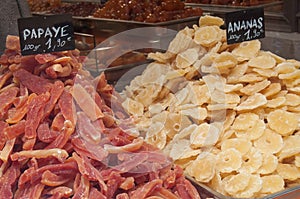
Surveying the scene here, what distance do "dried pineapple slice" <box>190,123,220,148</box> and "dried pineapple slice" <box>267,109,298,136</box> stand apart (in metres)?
0.17

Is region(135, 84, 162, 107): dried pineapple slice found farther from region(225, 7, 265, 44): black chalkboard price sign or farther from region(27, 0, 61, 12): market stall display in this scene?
region(27, 0, 61, 12): market stall display

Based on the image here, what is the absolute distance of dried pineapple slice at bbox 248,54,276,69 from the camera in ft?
5.37

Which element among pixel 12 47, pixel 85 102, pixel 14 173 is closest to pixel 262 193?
pixel 85 102

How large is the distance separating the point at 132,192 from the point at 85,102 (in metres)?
0.26

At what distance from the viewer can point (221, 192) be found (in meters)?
1.32

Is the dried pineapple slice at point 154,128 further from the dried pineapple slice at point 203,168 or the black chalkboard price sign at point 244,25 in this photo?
the black chalkboard price sign at point 244,25

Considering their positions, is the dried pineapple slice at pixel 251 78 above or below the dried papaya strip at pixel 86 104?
below

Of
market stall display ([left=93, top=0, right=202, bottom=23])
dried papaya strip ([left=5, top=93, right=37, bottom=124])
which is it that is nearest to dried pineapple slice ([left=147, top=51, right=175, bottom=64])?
dried papaya strip ([left=5, top=93, right=37, bottom=124])

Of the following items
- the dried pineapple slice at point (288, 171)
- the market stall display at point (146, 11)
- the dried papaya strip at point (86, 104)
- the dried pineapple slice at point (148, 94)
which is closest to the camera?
the dried papaya strip at point (86, 104)

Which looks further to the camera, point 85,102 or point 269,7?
point 269,7

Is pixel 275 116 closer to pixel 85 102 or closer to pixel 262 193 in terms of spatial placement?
pixel 262 193

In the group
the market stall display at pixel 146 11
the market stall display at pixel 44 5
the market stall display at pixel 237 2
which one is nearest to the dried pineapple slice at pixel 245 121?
the market stall display at pixel 146 11

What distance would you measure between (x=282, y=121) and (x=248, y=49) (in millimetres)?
335

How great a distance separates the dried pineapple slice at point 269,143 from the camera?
1421 mm
